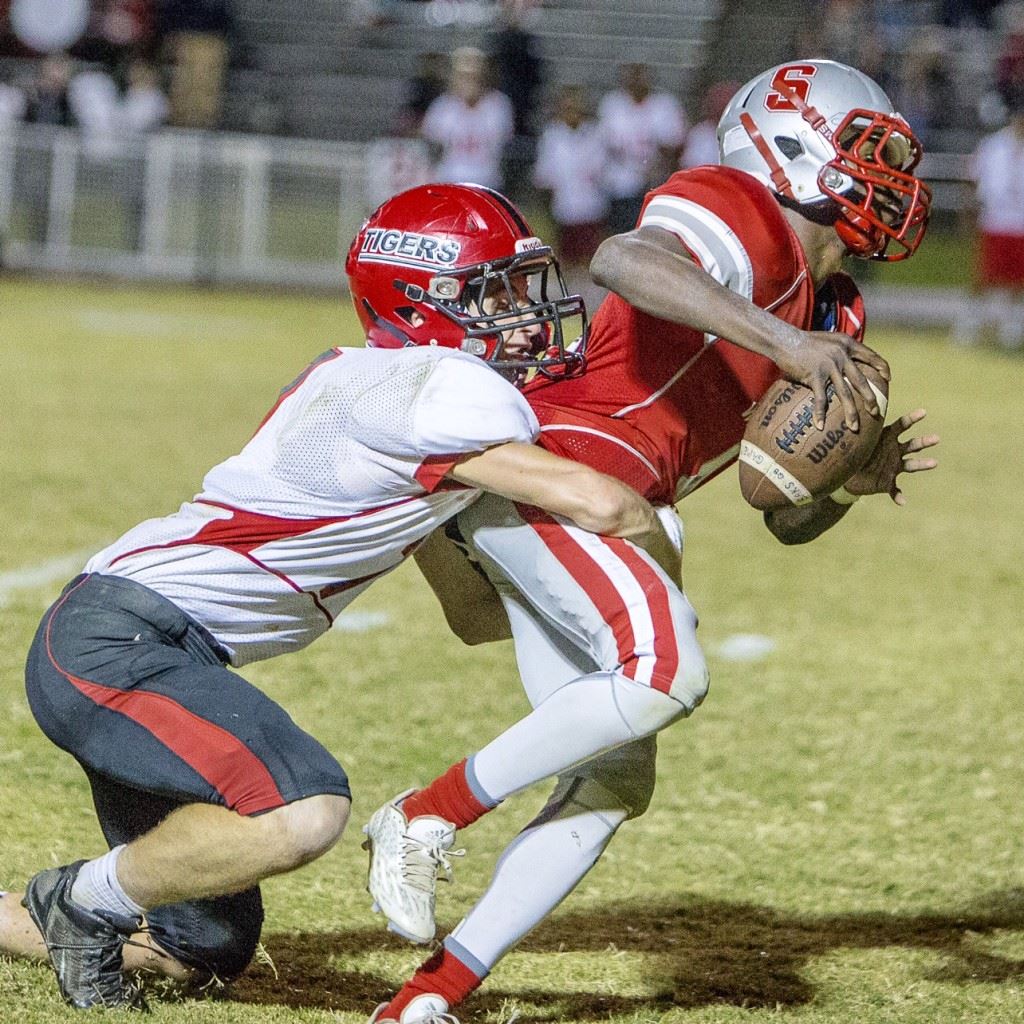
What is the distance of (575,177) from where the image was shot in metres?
16.2

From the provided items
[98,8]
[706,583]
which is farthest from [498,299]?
[98,8]

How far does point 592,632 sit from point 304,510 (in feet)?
1.69

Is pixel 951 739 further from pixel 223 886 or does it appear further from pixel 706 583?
pixel 223 886

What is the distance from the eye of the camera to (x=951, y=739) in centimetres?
506

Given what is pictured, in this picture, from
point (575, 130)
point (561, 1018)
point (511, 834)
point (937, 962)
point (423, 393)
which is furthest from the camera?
point (575, 130)

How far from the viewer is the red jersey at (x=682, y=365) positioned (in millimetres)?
3088

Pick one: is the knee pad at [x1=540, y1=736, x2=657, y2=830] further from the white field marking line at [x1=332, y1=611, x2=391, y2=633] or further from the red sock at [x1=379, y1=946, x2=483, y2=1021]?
the white field marking line at [x1=332, y1=611, x2=391, y2=633]

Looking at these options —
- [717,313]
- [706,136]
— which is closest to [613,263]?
[717,313]

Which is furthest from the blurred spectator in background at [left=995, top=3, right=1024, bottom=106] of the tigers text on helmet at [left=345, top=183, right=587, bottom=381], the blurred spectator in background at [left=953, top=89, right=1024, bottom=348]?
the tigers text on helmet at [left=345, top=183, right=587, bottom=381]

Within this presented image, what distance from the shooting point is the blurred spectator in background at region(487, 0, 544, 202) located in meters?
17.2

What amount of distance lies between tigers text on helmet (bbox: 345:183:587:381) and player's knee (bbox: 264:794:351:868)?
83 cm

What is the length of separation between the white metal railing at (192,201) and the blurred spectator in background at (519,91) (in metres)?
1.09

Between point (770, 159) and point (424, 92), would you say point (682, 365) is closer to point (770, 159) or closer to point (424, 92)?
point (770, 159)

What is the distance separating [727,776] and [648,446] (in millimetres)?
1784
